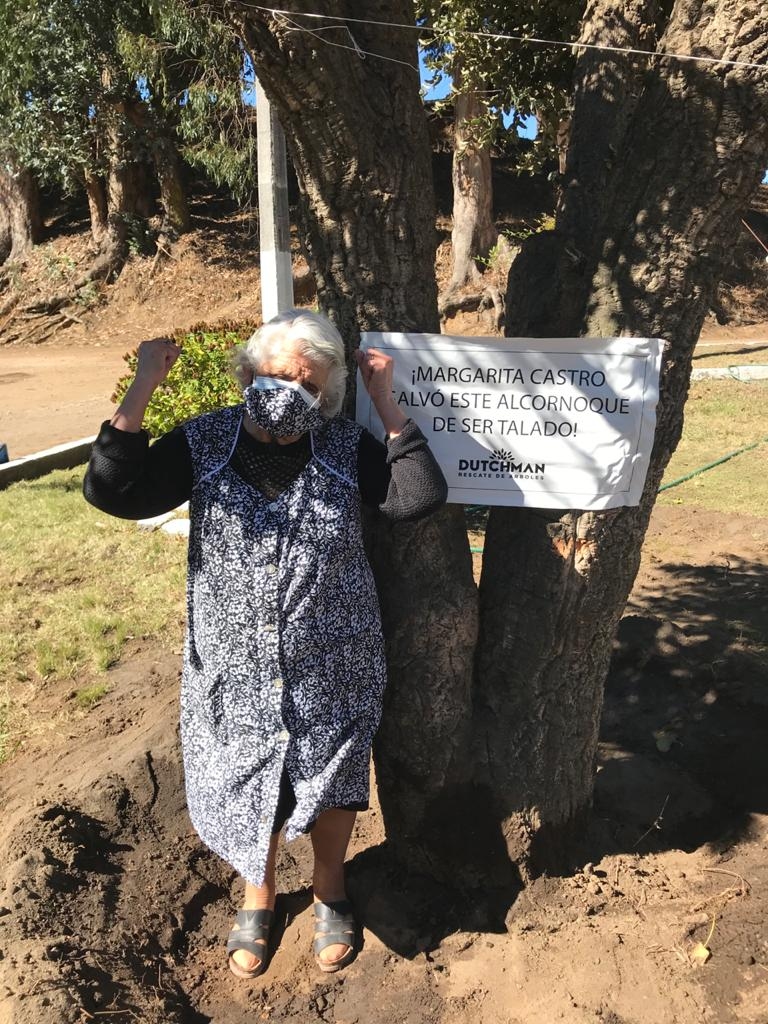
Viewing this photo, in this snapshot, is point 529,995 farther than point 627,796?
No

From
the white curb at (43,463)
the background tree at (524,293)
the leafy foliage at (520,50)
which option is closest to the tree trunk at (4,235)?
the white curb at (43,463)

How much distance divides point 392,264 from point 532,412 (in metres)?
0.56

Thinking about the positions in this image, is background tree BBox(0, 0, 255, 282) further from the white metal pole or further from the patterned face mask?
the patterned face mask

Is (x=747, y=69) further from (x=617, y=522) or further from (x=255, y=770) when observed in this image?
(x=255, y=770)

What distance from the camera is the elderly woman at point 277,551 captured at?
223 centimetres

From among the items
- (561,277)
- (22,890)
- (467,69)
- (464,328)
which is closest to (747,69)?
(561,277)

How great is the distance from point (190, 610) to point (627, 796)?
1.84 metres

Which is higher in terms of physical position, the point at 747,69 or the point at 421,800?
the point at 747,69

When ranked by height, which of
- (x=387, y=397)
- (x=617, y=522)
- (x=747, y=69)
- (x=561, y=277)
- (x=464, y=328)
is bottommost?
(x=464, y=328)

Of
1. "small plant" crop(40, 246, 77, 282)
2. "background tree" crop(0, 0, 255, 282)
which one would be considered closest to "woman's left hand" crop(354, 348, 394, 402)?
"background tree" crop(0, 0, 255, 282)

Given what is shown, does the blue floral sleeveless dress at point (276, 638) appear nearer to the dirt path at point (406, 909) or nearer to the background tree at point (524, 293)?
the background tree at point (524, 293)

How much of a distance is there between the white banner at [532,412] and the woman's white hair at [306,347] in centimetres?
22

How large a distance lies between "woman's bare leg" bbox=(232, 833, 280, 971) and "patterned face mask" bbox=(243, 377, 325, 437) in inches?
44.8

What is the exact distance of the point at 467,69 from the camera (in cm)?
585
